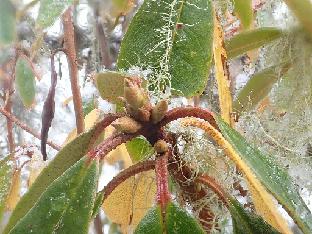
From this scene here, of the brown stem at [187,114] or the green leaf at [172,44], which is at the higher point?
the green leaf at [172,44]

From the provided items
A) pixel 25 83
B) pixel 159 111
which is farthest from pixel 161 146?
pixel 25 83

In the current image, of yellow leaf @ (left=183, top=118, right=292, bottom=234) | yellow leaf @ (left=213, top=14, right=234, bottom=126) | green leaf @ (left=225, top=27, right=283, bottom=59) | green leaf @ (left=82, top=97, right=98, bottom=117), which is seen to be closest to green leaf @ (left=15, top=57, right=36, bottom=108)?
green leaf @ (left=82, top=97, right=98, bottom=117)

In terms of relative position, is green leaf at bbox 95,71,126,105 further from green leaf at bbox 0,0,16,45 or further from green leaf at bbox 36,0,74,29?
green leaf at bbox 0,0,16,45

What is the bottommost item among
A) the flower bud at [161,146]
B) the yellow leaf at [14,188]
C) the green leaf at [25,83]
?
the flower bud at [161,146]

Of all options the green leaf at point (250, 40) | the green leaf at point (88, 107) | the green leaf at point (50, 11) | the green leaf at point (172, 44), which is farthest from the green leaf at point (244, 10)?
the green leaf at point (88, 107)

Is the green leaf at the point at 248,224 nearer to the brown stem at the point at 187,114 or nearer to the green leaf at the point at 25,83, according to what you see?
the brown stem at the point at 187,114

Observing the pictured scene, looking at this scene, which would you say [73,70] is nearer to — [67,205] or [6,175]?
[6,175]
